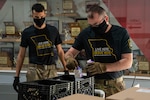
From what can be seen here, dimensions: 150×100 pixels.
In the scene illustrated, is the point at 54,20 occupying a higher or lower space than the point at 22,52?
higher

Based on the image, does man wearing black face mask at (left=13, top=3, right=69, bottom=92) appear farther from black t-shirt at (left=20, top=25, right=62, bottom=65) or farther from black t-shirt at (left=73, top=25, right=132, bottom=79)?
black t-shirt at (left=73, top=25, right=132, bottom=79)

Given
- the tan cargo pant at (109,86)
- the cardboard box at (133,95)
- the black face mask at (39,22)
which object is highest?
the black face mask at (39,22)

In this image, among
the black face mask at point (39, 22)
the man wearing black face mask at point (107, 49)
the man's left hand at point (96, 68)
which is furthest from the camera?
the black face mask at point (39, 22)

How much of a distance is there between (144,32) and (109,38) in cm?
215

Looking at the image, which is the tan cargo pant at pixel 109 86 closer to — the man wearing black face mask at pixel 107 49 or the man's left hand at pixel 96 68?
the man wearing black face mask at pixel 107 49

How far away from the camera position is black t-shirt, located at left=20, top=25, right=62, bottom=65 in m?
4.11

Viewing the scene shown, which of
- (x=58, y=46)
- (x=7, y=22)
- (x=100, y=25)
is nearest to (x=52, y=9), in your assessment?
(x=7, y=22)

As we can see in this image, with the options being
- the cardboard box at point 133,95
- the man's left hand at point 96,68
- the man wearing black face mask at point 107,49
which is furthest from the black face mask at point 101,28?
the cardboard box at point 133,95

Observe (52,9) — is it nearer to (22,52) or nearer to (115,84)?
(22,52)

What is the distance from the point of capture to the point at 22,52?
13.7 feet

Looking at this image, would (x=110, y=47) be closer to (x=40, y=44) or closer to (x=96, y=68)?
(x=96, y=68)

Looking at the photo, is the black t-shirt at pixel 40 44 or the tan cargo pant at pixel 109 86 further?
the black t-shirt at pixel 40 44

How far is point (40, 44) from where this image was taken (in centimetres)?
411

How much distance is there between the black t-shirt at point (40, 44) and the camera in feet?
13.5
